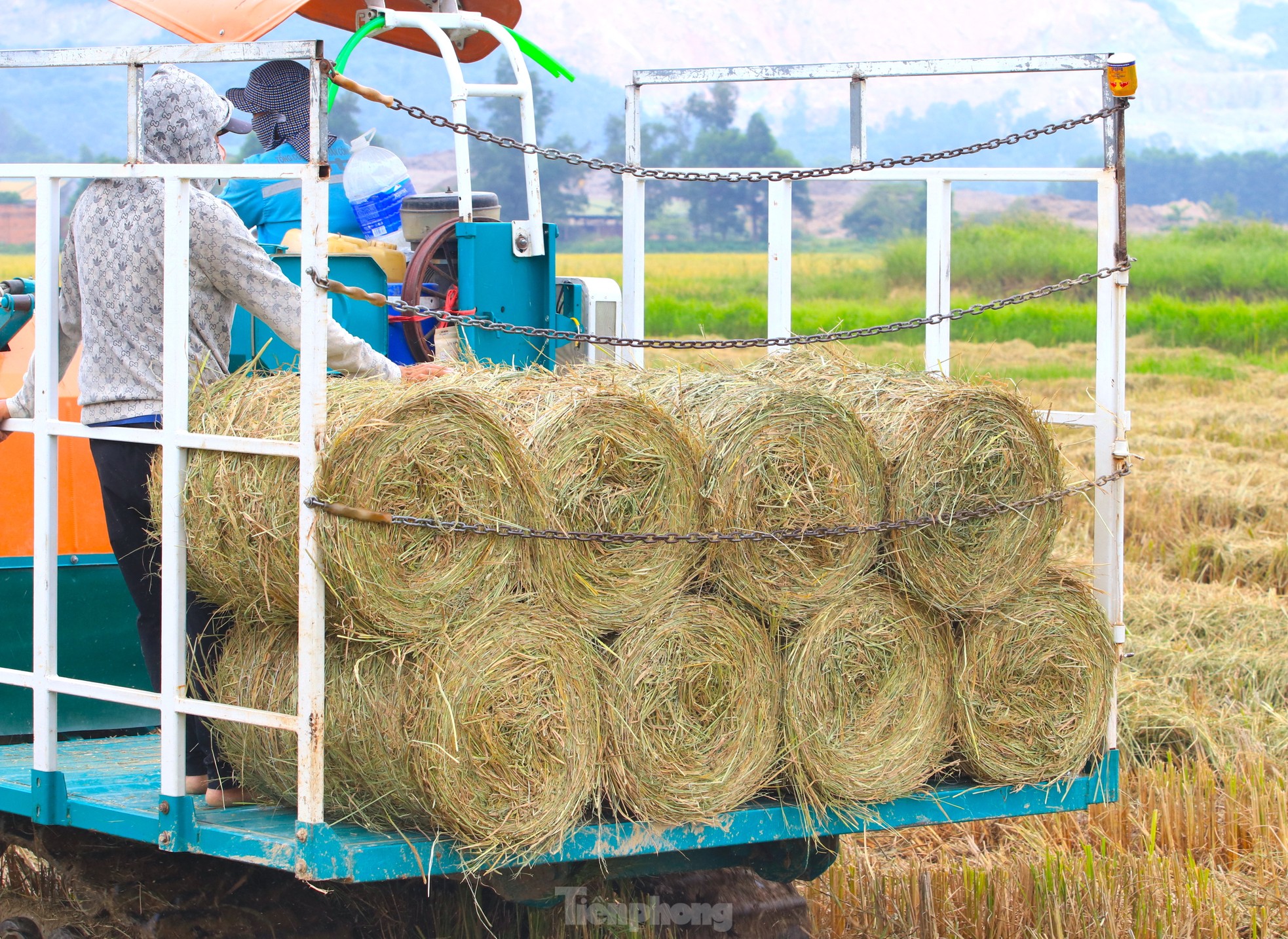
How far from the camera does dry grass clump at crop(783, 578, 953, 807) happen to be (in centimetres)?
361

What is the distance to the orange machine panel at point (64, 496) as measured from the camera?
4254mm

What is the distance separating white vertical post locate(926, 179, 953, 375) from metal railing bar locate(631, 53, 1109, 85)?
382 mm

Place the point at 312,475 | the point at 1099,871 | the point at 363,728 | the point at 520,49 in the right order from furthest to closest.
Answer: the point at 520,49
the point at 1099,871
the point at 363,728
the point at 312,475

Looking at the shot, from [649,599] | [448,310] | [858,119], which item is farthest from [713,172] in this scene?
[649,599]

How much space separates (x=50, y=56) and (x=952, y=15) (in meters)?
193

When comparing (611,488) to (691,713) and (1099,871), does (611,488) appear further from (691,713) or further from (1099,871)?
(1099,871)

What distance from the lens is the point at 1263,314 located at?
32.8m

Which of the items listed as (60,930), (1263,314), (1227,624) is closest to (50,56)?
(60,930)

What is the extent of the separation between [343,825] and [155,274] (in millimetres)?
1397

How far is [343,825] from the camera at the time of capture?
331 centimetres

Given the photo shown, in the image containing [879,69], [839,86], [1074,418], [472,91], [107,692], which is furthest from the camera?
[839,86]

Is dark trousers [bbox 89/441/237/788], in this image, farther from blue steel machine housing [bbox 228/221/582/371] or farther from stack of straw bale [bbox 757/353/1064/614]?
stack of straw bale [bbox 757/353/1064/614]

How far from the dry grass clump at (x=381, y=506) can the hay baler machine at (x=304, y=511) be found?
70mm

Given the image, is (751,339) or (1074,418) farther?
(1074,418)
